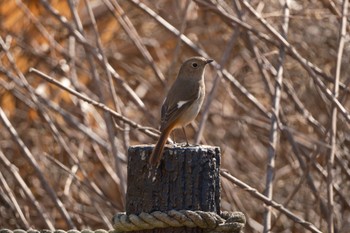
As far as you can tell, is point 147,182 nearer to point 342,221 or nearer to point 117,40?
point 342,221

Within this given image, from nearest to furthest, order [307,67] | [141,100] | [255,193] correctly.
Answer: [255,193], [307,67], [141,100]

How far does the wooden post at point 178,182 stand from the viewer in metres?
2.86

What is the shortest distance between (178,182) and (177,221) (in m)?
0.12

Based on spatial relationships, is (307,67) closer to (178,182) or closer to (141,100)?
(178,182)

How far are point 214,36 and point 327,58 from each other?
932 millimetres

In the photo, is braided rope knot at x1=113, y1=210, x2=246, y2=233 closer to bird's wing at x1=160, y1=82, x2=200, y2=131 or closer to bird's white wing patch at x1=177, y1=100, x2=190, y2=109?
bird's wing at x1=160, y1=82, x2=200, y2=131

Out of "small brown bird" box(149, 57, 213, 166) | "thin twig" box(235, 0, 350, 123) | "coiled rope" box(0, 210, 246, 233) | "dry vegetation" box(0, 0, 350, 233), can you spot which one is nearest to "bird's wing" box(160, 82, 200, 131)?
"small brown bird" box(149, 57, 213, 166)

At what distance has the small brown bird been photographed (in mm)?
4043

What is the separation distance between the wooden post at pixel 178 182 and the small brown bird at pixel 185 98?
80cm

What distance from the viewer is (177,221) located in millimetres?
2826

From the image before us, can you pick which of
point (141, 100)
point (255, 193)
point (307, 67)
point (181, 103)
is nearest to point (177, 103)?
point (181, 103)

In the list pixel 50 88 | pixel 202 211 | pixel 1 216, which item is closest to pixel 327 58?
pixel 50 88

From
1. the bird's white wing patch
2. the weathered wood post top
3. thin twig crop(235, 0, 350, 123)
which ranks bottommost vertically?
the weathered wood post top

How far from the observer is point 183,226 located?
2854mm
